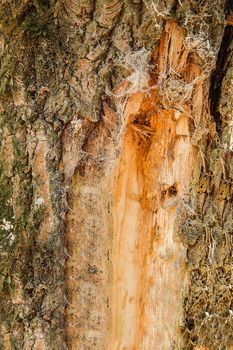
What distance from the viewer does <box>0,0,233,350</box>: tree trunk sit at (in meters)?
1.46

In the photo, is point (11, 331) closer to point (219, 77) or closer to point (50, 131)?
point (50, 131)

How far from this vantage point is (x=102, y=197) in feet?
5.18

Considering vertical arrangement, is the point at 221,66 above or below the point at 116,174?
above

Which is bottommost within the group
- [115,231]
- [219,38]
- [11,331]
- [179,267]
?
[11,331]

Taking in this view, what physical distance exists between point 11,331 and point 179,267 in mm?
614

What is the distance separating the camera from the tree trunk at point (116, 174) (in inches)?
57.6

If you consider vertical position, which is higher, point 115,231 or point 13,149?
point 13,149

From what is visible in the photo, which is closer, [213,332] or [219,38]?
[219,38]

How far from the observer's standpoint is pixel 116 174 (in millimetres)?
1578

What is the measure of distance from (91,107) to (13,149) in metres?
0.29

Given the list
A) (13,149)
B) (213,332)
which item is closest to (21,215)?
(13,149)

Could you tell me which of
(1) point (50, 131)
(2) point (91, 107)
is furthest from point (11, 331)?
(2) point (91, 107)

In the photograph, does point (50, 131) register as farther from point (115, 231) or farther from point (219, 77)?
point (219, 77)

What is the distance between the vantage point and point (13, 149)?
1539 millimetres
